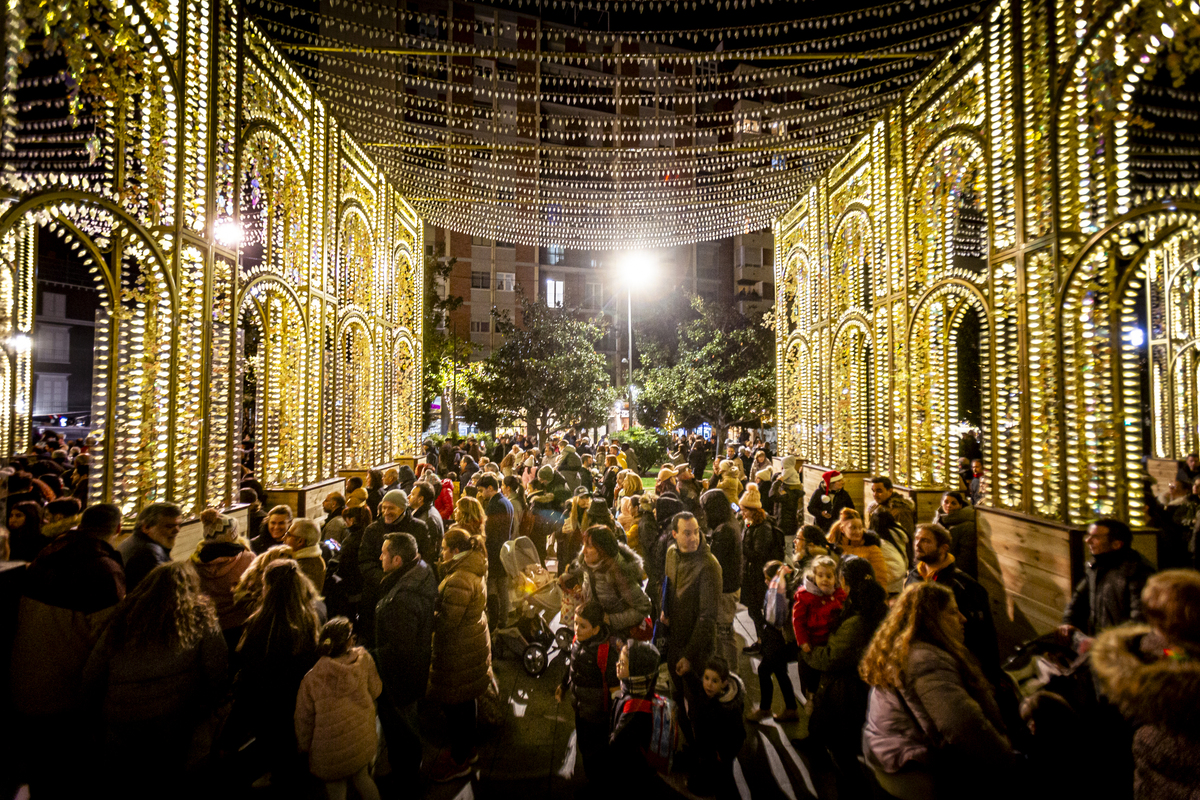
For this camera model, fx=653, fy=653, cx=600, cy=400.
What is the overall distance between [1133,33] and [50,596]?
30.0ft

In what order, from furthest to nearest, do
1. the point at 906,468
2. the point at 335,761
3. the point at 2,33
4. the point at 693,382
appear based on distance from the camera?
the point at 693,382 < the point at 906,468 < the point at 335,761 < the point at 2,33

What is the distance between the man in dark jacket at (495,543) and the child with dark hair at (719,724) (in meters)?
2.89

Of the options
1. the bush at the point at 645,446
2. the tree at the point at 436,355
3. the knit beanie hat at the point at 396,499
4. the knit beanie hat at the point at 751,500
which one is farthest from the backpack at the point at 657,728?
the tree at the point at 436,355

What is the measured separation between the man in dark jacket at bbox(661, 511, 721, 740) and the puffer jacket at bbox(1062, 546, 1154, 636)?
248 cm

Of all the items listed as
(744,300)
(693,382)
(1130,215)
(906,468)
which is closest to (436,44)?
(1130,215)

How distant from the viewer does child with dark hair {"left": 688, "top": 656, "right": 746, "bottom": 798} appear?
375 cm

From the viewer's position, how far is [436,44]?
8.41 meters

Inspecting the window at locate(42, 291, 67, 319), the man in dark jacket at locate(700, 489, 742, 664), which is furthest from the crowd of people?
the window at locate(42, 291, 67, 319)

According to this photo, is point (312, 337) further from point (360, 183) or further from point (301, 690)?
point (301, 690)

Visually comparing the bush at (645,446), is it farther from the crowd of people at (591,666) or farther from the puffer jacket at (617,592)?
the puffer jacket at (617,592)

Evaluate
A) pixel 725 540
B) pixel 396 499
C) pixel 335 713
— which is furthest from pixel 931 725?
pixel 396 499

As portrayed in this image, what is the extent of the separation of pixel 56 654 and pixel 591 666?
284 cm

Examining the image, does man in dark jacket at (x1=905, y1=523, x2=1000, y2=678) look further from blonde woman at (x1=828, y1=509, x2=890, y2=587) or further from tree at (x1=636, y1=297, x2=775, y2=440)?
tree at (x1=636, y1=297, x2=775, y2=440)

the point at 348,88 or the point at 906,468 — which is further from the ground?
the point at 348,88
